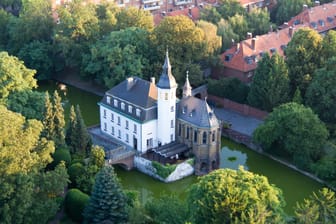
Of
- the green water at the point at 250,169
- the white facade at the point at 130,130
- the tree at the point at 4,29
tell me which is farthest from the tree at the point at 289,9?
the white facade at the point at 130,130

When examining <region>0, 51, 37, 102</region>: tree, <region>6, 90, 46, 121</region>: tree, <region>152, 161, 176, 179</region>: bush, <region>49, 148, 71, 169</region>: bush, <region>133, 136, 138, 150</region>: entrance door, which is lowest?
<region>152, 161, 176, 179</region>: bush

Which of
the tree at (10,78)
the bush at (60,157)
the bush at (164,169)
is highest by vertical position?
the tree at (10,78)

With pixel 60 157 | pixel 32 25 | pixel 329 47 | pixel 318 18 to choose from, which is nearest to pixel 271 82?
pixel 329 47

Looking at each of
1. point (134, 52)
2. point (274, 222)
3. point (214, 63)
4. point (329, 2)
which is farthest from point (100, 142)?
point (329, 2)

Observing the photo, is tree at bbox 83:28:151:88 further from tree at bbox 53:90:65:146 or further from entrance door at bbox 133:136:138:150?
tree at bbox 53:90:65:146

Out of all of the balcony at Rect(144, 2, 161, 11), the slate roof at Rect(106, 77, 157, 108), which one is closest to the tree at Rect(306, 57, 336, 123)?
the slate roof at Rect(106, 77, 157, 108)

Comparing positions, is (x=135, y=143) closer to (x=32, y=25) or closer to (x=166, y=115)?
(x=166, y=115)

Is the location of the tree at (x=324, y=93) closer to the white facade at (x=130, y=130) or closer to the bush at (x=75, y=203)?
the white facade at (x=130, y=130)
